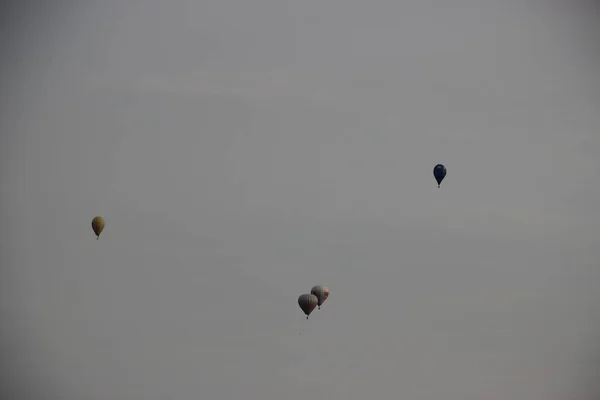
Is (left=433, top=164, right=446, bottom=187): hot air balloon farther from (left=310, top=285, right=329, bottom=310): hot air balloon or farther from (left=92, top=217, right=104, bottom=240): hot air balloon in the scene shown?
(left=92, top=217, right=104, bottom=240): hot air balloon

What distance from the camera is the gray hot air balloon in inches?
4673

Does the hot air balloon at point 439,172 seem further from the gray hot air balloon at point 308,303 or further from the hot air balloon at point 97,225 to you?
the hot air balloon at point 97,225

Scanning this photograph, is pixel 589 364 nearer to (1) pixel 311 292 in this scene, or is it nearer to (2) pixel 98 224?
(1) pixel 311 292

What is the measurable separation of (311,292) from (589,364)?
66.3 m

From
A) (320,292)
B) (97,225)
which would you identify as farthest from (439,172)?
(97,225)

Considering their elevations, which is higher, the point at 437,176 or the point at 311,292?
the point at 437,176

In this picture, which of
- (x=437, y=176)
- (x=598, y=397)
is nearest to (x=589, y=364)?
(x=598, y=397)

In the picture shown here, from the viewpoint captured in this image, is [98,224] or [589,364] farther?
[589,364]

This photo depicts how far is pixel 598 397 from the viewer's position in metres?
160

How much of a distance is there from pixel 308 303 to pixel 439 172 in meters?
21.1

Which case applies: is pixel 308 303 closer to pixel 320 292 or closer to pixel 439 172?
pixel 320 292

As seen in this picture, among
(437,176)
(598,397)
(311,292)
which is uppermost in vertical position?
(437,176)

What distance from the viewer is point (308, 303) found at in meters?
119

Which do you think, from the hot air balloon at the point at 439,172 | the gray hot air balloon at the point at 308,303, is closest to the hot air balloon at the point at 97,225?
the gray hot air balloon at the point at 308,303
